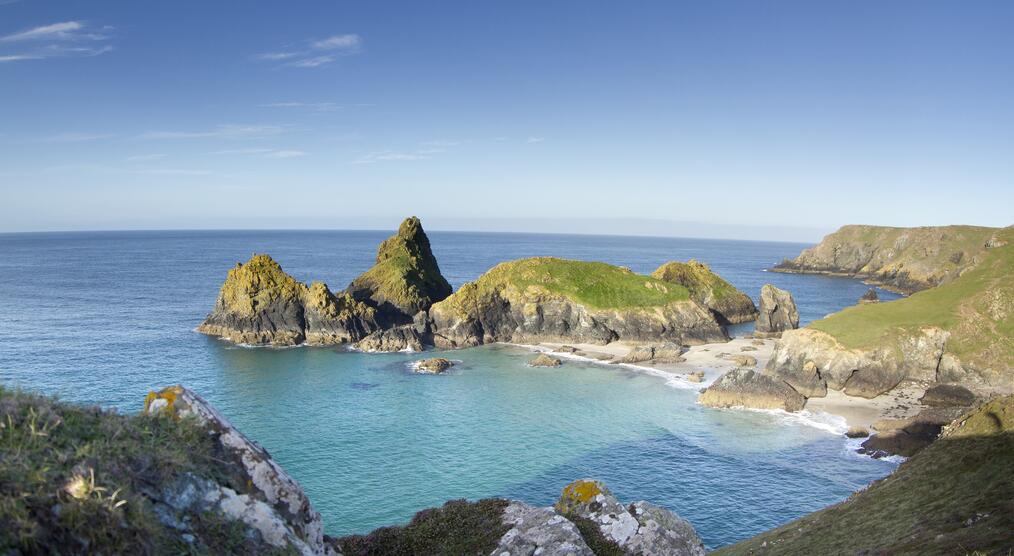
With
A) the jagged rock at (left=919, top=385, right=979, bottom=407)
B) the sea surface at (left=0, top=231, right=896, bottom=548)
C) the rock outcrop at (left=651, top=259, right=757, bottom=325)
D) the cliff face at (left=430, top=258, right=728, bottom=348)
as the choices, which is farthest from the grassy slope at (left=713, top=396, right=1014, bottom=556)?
the rock outcrop at (left=651, top=259, right=757, bottom=325)

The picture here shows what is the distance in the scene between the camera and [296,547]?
1228cm

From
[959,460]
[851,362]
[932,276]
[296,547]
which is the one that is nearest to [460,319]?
[851,362]

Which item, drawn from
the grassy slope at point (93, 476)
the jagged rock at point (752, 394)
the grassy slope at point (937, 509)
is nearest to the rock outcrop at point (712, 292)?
the jagged rock at point (752, 394)

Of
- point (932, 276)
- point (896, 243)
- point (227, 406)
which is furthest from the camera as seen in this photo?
point (896, 243)

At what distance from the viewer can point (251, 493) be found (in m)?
12.7

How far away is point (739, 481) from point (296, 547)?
38.7 m

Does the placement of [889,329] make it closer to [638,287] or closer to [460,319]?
[638,287]

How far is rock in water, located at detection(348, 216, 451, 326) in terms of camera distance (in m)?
95.5

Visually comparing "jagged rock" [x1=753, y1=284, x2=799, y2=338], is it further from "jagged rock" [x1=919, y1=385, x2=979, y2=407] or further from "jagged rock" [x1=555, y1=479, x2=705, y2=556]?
"jagged rock" [x1=555, y1=479, x2=705, y2=556]

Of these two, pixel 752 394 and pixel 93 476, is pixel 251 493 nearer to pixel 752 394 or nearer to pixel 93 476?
A: pixel 93 476

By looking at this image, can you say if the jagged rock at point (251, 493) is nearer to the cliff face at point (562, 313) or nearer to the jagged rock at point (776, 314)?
the cliff face at point (562, 313)

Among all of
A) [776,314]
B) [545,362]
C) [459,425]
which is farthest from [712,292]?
[459,425]

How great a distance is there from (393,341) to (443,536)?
2495 inches

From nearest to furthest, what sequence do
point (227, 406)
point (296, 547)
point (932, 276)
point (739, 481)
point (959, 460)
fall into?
point (296, 547) < point (959, 460) < point (739, 481) < point (227, 406) < point (932, 276)
